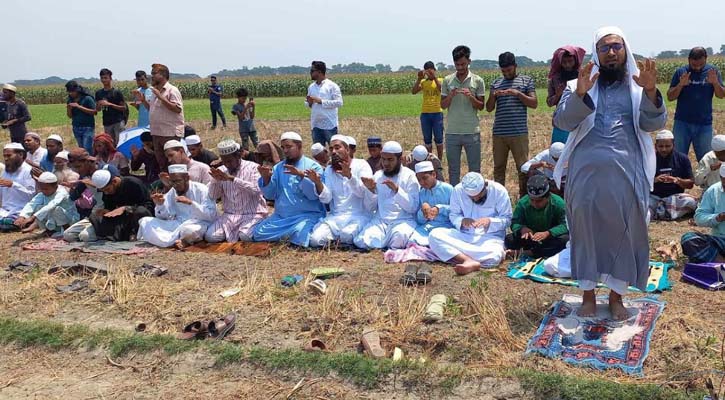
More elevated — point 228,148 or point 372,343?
point 228,148

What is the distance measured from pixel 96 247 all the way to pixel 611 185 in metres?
5.71

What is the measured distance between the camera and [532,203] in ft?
19.7

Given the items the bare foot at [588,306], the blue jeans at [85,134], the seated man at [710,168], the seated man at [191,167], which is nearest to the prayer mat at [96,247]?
the seated man at [191,167]

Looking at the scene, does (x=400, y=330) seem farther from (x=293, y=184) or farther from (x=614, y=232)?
(x=293, y=184)

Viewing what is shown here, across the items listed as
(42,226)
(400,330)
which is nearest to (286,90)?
(42,226)

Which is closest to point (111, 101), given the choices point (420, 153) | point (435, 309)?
point (420, 153)

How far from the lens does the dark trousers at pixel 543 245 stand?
5.97m

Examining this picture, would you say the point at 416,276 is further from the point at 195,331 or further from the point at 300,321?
the point at 195,331

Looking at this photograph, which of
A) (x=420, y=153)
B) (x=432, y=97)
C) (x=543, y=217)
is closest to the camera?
(x=543, y=217)

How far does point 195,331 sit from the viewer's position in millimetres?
4609

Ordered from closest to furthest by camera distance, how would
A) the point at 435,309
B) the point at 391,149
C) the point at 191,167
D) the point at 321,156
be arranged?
the point at 435,309
the point at 391,149
the point at 191,167
the point at 321,156

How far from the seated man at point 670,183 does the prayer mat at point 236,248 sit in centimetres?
445

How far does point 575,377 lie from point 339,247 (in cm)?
361

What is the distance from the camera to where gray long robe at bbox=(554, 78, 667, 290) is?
4191mm
